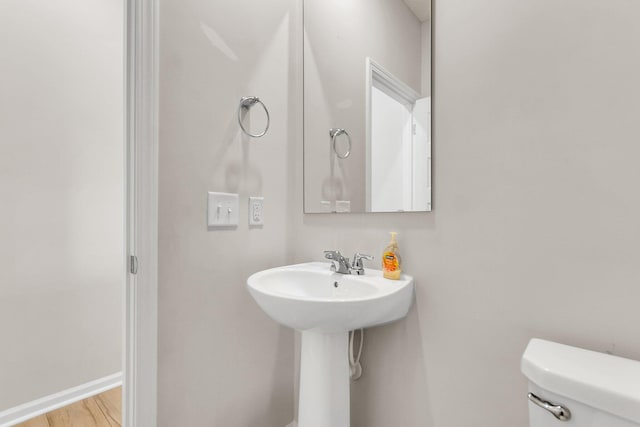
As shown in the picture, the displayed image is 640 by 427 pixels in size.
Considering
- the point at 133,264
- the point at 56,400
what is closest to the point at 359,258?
the point at 133,264

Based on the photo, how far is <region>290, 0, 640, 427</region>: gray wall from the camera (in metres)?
0.75

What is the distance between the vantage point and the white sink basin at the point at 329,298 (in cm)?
82

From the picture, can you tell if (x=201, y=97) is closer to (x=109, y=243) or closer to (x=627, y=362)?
(x=109, y=243)

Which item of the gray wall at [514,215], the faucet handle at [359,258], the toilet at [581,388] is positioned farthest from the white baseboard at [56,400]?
the toilet at [581,388]

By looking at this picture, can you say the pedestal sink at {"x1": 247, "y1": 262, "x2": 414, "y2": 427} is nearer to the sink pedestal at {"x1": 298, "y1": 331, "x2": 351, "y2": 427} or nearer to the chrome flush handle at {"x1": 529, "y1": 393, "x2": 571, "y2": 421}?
the sink pedestal at {"x1": 298, "y1": 331, "x2": 351, "y2": 427}

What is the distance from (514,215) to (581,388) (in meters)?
0.44

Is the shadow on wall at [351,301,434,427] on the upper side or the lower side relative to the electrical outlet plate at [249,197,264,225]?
lower

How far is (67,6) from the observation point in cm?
164

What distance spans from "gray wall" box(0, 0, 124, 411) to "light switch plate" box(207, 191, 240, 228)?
65cm

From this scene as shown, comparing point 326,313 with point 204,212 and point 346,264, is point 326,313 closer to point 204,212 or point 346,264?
point 346,264

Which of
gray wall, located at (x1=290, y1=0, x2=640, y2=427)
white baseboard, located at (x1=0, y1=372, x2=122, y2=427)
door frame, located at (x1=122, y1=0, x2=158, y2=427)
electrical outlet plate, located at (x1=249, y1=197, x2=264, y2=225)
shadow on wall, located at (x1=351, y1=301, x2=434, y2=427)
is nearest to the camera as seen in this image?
gray wall, located at (x1=290, y1=0, x2=640, y2=427)

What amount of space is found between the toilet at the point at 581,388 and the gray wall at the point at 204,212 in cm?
96

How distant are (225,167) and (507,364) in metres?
1.12

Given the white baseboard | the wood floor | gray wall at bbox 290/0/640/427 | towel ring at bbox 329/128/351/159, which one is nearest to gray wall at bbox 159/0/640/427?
gray wall at bbox 290/0/640/427
